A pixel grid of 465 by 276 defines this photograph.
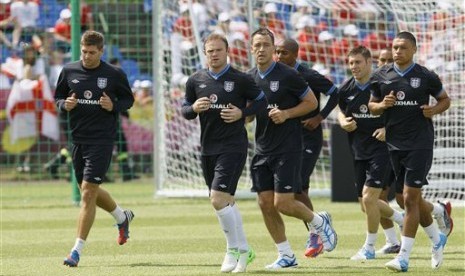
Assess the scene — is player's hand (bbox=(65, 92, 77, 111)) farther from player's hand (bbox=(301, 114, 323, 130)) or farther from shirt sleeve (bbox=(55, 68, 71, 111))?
player's hand (bbox=(301, 114, 323, 130))

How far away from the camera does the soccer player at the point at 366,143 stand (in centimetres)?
1274

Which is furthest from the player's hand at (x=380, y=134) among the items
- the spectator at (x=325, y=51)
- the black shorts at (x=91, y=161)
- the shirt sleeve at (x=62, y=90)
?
the spectator at (x=325, y=51)

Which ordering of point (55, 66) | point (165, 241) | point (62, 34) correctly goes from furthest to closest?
point (55, 66), point (62, 34), point (165, 241)

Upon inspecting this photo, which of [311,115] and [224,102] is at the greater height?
[224,102]

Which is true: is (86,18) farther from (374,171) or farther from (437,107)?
(437,107)

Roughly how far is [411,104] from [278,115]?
1196 mm

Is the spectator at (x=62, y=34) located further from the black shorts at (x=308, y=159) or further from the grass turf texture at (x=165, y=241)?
the black shorts at (x=308, y=159)

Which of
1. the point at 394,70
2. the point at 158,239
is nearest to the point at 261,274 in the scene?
the point at 394,70

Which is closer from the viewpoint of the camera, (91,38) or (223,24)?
(91,38)

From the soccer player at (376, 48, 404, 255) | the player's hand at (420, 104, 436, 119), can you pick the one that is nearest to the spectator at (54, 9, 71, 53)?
the soccer player at (376, 48, 404, 255)

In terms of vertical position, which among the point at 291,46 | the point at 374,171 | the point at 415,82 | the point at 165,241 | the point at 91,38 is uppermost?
the point at 91,38

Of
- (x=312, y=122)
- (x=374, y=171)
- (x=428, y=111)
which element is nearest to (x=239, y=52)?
(x=312, y=122)

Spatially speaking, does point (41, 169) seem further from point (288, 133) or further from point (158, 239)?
point (288, 133)

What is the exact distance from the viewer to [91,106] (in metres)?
12.5
